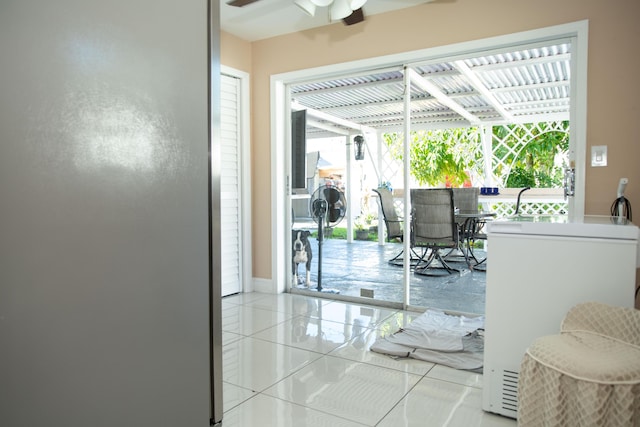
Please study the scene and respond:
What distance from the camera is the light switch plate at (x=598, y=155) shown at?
8.41 feet

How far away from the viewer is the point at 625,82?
251 cm

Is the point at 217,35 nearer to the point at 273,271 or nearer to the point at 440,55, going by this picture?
the point at 440,55

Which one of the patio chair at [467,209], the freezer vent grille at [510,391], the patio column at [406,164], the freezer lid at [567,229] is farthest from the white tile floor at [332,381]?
the patio chair at [467,209]

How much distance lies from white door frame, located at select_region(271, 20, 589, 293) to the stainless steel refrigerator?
2.35 meters

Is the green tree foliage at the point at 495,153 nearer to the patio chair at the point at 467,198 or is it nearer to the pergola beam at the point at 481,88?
the pergola beam at the point at 481,88

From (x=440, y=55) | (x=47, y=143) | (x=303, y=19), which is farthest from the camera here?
(x=303, y=19)

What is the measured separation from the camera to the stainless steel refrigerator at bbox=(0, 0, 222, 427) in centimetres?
78

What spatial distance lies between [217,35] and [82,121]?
0.51 m

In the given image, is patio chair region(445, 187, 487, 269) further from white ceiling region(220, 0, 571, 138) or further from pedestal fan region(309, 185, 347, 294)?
pedestal fan region(309, 185, 347, 294)

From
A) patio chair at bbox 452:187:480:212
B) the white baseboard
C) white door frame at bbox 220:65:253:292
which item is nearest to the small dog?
the white baseboard

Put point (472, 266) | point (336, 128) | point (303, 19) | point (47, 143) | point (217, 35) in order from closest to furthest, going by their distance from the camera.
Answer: point (47, 143), point (217, 35), point (303, 19), point (472, 266), point (336, 128)

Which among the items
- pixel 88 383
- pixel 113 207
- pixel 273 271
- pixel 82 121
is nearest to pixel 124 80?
pixel 82 121

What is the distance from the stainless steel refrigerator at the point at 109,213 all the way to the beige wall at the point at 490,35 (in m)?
2.39

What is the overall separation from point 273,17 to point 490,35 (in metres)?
1.72
